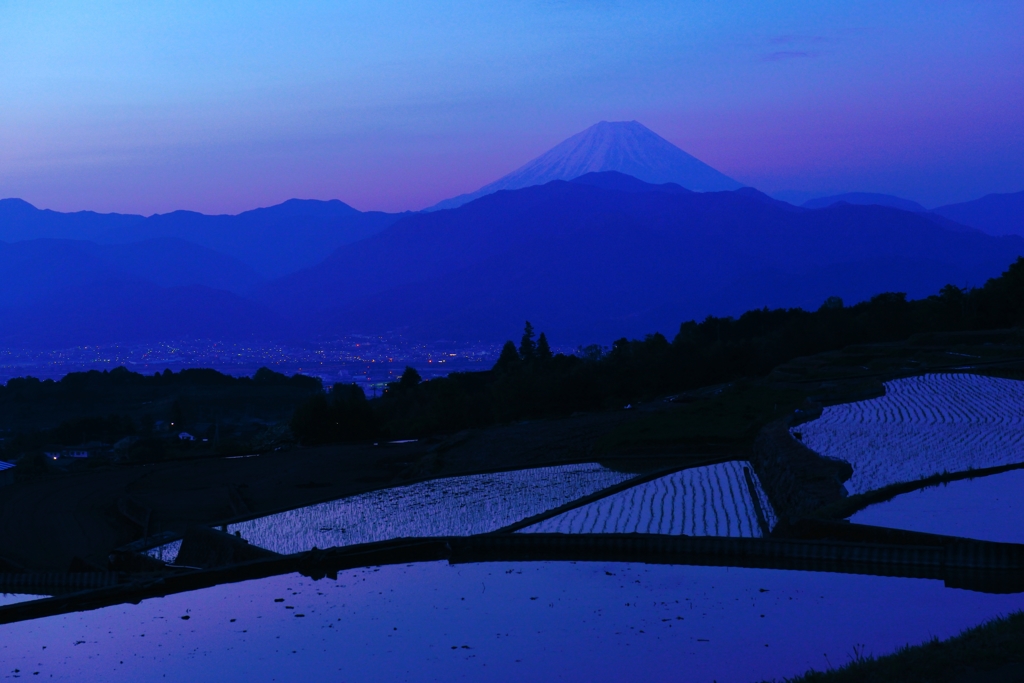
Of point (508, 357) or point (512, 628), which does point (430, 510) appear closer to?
point (512, 628)

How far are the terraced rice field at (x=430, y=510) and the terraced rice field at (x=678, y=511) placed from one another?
5.80 ft

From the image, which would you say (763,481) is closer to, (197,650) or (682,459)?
(682,459)

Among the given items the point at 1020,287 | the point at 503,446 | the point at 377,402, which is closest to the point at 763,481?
the point at 503,446

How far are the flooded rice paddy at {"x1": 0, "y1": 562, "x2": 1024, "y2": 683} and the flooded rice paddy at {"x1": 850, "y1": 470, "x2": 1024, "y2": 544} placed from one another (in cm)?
180

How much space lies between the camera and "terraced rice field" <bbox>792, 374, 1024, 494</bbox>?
16016 millimetres

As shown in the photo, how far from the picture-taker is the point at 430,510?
18.8 metres

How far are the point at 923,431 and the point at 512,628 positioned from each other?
15.4 meters

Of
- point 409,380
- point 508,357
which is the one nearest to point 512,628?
point 409,380

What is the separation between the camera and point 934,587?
30.1ft

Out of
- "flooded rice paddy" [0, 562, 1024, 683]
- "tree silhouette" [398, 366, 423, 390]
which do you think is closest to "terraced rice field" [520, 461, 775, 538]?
"flooded rice paddy" [0, 562, 1024, 683]

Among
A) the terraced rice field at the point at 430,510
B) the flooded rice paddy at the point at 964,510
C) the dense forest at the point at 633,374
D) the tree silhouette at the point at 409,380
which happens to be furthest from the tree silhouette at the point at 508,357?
the flooded rice paddy at the point at 964,510

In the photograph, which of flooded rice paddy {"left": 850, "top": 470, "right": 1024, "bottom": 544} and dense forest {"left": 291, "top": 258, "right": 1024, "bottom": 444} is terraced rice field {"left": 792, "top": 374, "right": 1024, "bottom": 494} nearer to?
flooded rice paddy {"left": 850, "top": 470, "right": 1024, "bottom": 544}

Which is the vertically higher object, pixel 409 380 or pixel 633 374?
pixel 633 374

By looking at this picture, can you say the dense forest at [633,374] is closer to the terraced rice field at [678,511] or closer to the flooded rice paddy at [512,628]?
the terraced rice field at [678,511]
